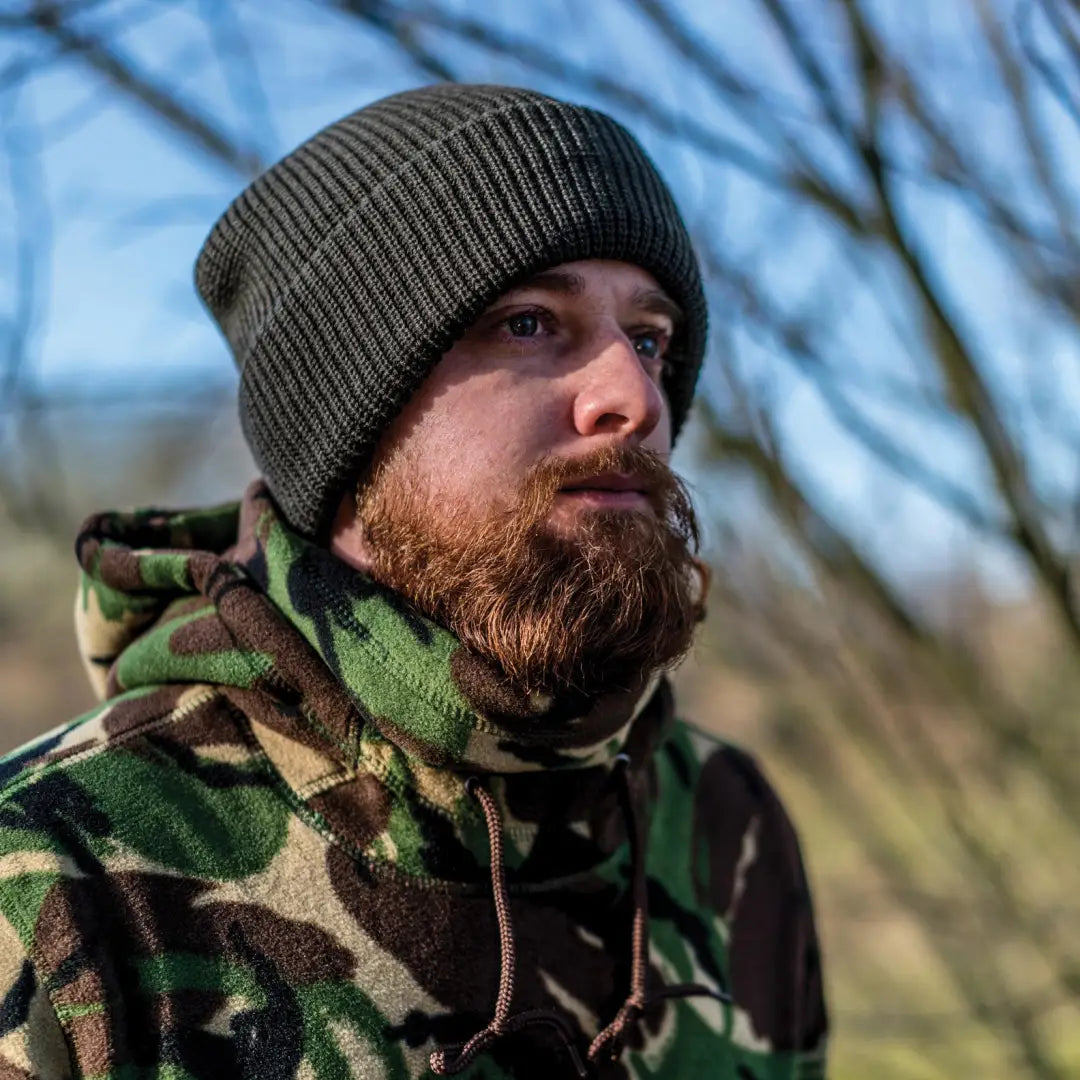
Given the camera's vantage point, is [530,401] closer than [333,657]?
No

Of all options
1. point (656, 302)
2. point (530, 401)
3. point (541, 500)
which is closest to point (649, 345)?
point (656, 302)

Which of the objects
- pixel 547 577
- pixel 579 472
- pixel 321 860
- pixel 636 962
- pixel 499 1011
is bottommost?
pixel 636 962

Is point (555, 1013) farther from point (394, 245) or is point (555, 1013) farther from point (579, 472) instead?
point (394, 245)

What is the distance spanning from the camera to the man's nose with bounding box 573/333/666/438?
1673 mm

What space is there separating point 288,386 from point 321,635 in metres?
0.48

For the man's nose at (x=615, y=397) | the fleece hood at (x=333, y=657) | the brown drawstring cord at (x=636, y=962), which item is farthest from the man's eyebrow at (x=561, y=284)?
the brown drawstring cord at (x=636, y=962)

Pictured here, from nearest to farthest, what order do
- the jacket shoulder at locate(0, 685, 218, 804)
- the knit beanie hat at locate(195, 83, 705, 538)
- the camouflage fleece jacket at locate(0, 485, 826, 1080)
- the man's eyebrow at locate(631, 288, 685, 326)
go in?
the camouflage fleece jacket at locate(0, 485, 826, 1080) → the jacket shoulder at locate(0, 685, 218, 804) → the knit beanie hat at locate(195, 83, 705, 538) → the man's eyebrow at locate(631, 288, 685, 326)

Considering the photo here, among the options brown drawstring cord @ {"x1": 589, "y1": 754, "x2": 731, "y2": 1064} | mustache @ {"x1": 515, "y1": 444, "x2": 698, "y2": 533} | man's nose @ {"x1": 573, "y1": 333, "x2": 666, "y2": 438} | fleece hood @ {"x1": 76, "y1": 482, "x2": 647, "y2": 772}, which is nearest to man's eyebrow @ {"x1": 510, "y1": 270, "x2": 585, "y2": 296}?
man's nose @ {"x1": 573, "y1": 333, "x2": 666, "y2": 438}

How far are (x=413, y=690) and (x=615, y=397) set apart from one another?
1.76 feet

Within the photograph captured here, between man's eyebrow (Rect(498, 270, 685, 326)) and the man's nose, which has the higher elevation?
man's eyebrow (Rect(498, 270, 685, 326))

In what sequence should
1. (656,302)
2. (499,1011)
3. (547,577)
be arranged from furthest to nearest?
(656,302)
(547,577)
(499,1011)

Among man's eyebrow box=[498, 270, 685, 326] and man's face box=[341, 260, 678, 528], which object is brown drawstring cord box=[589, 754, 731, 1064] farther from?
man's eyebrow box=[498, 270, 685, 326]

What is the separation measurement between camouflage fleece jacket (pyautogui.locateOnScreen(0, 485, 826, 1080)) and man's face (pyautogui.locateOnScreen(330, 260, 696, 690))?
70mm

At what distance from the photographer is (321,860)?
4.88 ft
